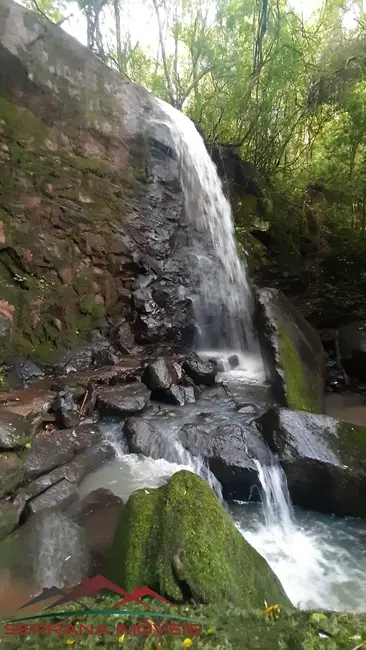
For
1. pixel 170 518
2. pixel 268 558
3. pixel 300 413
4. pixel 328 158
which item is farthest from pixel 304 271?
pixel 170 518

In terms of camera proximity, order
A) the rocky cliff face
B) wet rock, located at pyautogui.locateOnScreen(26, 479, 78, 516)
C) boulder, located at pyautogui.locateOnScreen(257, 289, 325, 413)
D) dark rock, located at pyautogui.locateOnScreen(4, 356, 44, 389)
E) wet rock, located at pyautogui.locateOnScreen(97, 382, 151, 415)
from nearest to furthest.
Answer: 1. wet rock, located at pyautogui.locateOnScreen(26, 479, 78, 516)
2. wet rock, located at pyautogui.locateOnScreen(97, 382, 151, 415)
3. dark rock, located at pyautogui.locateOnScreen(4, 356, 44, 389)
4. boulder, located at pyautogui.locateOnScreen(257, 289, 325, 413)
5. the rocky cliff face

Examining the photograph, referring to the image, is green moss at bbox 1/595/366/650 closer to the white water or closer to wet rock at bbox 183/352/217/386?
the white water

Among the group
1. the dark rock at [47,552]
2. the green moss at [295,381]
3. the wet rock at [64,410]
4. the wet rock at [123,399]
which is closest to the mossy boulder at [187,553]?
the dark rock at [47,552]

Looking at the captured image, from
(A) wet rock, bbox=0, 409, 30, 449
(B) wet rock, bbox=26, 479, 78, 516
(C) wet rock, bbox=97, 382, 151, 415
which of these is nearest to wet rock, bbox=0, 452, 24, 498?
(A) wet rock, bbox=0, 409, 30, 449

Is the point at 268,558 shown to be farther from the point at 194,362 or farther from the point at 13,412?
the point at 194,362

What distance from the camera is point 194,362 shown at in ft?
21.2

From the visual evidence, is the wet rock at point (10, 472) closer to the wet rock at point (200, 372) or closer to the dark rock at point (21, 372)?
the dark rock at point (21, 372)

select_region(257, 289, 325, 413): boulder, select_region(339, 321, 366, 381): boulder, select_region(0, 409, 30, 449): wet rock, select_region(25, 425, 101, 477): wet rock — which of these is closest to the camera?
select_region(0, 409, 30, 449): wet rock

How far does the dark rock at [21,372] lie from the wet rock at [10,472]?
5.99ft

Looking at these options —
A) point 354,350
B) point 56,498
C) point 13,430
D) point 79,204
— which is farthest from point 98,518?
point 354,350

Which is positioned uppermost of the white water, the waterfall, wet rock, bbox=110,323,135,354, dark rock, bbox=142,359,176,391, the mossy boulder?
the waterfall

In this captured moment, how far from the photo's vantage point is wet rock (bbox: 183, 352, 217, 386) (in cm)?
628

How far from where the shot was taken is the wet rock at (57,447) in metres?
3.89

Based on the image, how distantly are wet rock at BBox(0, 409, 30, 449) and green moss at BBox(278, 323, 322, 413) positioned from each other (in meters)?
3.39
